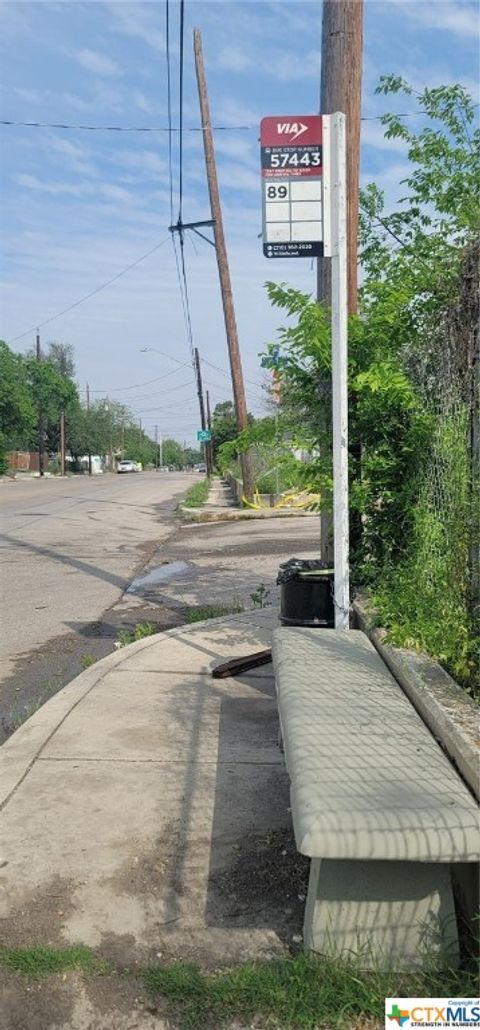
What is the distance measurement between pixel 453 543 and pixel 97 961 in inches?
96.3

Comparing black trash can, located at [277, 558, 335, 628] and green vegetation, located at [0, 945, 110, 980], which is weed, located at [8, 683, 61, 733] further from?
green vegetation, located at [0, 945, 110, 980]

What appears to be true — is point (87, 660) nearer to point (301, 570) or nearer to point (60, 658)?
point (60, 658)

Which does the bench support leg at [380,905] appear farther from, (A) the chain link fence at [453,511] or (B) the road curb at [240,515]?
(B) the road curb at [240,515]

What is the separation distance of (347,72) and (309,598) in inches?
140

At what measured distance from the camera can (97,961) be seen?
2.54 metres

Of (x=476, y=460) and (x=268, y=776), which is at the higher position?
(x=476, y=460)

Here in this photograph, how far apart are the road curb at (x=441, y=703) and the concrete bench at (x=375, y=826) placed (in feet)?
0.20

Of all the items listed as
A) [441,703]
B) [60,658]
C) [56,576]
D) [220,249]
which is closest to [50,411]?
[220,249]

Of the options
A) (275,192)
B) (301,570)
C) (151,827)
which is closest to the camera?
(151,827)

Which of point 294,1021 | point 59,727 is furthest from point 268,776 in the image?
point 294,1021

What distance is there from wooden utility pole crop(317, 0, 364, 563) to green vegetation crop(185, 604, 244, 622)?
3310 mm

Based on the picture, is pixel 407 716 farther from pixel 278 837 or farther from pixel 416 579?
pixel 416 579

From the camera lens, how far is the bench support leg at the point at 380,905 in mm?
2514

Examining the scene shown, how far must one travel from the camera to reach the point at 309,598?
17.8 feet
